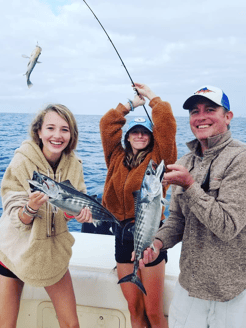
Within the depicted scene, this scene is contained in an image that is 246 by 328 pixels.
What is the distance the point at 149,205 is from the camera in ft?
5.41

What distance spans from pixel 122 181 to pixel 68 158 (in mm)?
479

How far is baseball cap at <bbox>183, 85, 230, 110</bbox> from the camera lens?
182cm

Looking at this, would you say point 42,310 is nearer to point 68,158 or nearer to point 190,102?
point 68,158

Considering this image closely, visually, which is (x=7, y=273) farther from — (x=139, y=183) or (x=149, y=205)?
(x=149, y=205)

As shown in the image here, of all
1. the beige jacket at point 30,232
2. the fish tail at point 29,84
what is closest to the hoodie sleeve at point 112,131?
the beige jacket at point 30,232

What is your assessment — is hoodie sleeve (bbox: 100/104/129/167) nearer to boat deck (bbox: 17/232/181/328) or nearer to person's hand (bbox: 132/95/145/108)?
person's hand (bbox: 132/95/145/108)

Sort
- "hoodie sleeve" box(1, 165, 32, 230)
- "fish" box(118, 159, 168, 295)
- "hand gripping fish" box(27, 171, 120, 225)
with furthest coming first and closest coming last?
"hoodie sleeve" box(1, 165, 32, 230), "hand gripping fish" box(27, 171, 120, 225), "fish" box(118, 159, 168, 295)

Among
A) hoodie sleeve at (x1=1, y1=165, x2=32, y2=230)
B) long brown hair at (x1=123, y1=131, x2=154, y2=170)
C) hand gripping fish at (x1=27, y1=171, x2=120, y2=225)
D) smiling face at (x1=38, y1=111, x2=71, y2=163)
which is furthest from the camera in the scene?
Result: long brown hair at (x1=123, y1=131, x2=154, y2=170)

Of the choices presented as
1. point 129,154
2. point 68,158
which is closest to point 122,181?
point 129,154

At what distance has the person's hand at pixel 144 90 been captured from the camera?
272 centimetres

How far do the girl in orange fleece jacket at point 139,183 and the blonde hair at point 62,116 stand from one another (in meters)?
0.45

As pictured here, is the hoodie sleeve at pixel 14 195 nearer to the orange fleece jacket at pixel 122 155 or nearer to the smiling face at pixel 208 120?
the orange fleece jacket at pixel 122 155

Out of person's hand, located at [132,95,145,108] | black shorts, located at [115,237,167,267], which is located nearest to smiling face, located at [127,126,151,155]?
person's hand, located at [132,95,145,108]

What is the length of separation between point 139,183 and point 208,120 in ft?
2.80
